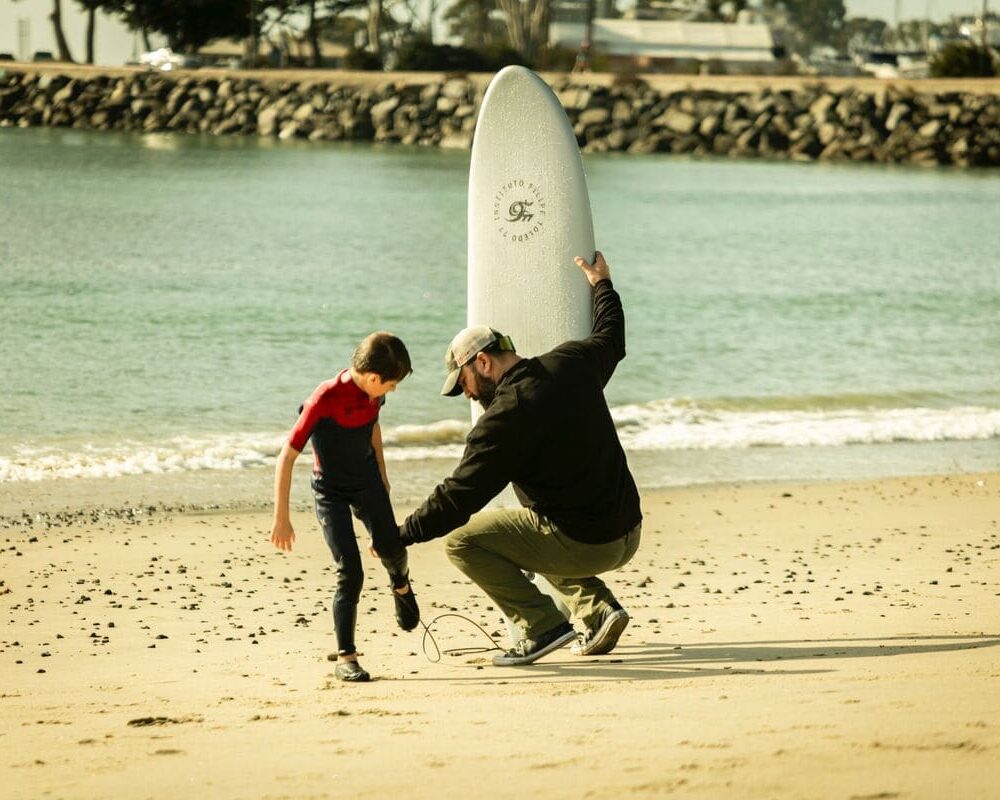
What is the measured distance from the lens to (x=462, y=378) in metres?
4.75

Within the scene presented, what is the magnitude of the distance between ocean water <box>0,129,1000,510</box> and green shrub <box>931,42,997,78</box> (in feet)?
77.6

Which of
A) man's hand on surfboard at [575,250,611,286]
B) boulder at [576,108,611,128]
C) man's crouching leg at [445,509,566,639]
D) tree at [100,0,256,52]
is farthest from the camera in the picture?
tree at [100,0,256,52]

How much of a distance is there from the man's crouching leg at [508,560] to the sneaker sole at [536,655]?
5 cm

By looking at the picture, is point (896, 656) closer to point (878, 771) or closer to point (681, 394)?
point (878, 771)

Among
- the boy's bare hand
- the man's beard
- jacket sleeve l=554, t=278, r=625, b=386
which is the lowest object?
the boy's bare hand

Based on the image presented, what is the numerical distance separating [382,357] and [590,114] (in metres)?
57.2

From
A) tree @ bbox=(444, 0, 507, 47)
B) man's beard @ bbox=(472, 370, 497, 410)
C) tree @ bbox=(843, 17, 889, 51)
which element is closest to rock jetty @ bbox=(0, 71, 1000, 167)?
tree @ bbox=(444, 0, 507, 47)

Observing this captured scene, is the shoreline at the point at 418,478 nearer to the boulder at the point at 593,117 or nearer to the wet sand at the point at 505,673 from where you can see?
the wet sand at the point at 505,673

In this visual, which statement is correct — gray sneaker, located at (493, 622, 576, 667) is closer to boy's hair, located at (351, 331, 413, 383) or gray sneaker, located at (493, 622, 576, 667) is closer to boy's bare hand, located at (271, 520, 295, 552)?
boy's bare hand, located at (271, 520, 295, 552)

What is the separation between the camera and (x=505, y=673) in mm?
5051

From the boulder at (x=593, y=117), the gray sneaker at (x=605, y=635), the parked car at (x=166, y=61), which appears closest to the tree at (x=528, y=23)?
the parked car at (x=166, y=61)

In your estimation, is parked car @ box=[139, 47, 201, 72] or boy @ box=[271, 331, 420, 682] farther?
parked car @ box=[139, 47, 201, 72]

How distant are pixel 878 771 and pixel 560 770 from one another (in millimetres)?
733

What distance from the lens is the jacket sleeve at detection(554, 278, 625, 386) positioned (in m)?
4.91
